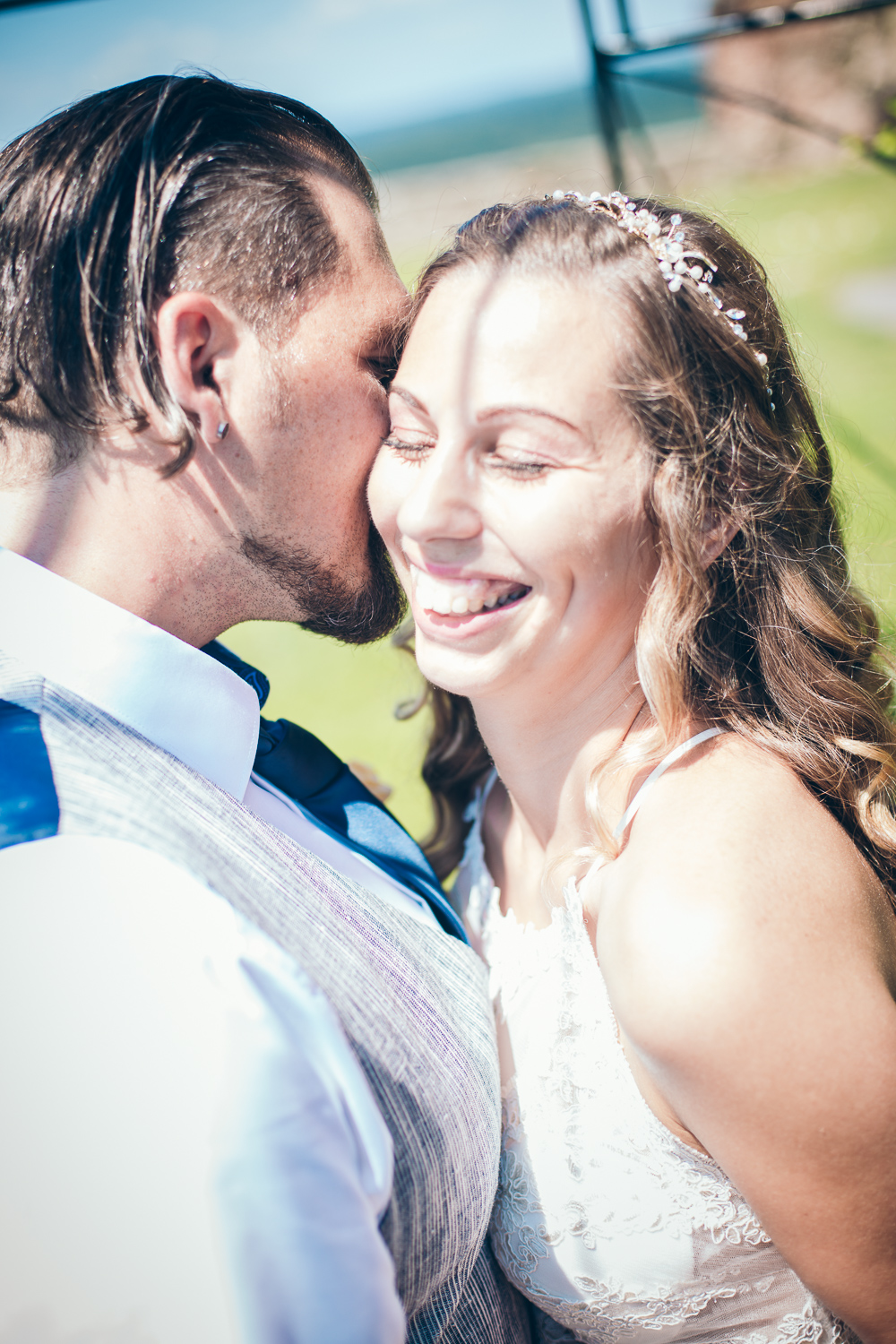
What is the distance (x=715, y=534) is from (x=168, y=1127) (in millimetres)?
1329

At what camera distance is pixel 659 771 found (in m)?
1.59

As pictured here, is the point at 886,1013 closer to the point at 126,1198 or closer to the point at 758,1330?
the point at 758,1330

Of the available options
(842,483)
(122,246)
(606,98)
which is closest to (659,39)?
(606,98)

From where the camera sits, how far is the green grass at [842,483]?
4.13m

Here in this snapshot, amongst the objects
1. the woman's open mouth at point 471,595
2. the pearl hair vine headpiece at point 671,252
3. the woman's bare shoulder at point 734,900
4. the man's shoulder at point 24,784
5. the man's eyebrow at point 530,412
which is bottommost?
the woman's bare shoulder at point 734,900

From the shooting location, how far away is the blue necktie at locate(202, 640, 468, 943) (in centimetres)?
185

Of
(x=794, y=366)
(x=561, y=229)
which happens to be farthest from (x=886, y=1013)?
(x=561, y=229)

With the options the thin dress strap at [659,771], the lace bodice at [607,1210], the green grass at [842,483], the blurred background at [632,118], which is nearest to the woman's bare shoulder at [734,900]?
the thin dress strap at [659,771]

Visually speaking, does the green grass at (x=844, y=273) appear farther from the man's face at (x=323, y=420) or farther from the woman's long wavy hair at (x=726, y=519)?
the man's face at (x=323, y=420)

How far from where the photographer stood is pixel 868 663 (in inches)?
76.9

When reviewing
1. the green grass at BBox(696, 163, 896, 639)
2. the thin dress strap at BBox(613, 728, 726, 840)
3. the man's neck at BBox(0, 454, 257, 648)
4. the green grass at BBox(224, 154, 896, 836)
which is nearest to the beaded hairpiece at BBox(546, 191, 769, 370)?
the thin dress strap at BBox(613, 728, 726, 840)

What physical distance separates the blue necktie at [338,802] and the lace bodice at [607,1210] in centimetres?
33

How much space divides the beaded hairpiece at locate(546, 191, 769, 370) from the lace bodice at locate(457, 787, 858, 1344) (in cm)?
116

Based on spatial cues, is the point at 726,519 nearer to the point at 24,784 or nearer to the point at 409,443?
the point at 409,443
